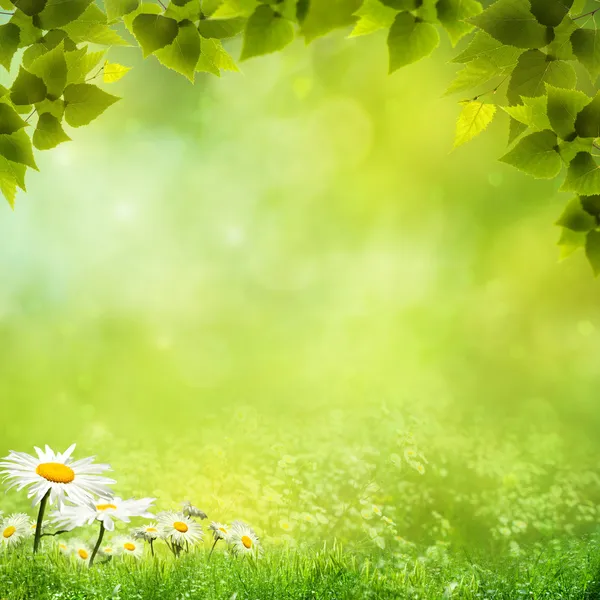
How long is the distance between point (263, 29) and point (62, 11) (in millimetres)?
384

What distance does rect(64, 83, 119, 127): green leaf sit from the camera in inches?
31.8

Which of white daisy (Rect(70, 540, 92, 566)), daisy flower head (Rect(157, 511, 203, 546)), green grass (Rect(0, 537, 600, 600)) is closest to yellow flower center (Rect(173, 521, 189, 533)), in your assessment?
daisy flower head (Rect(157, 511, 203, 546))

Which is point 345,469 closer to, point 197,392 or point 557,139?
point 197,392

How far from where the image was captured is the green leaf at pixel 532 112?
0.71m

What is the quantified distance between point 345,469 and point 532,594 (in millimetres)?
2130

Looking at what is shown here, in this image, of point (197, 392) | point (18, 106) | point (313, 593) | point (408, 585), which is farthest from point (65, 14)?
point (197, 392)

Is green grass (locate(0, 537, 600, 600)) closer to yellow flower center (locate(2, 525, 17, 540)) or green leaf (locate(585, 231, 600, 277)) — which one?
yellow flower center (locate(2, 525, 17, 540))

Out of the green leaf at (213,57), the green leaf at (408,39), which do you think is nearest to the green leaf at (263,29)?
the green leaf at (408,39)

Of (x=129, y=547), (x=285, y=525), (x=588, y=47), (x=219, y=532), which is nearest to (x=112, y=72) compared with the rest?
(x=588, y=47)

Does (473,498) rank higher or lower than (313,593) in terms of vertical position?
higher

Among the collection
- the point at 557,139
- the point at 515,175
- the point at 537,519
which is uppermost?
the point at 515,175

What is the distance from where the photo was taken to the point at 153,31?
69cm

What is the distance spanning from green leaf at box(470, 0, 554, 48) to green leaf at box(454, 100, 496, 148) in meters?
0.14

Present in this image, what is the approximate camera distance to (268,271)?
5129 mm
